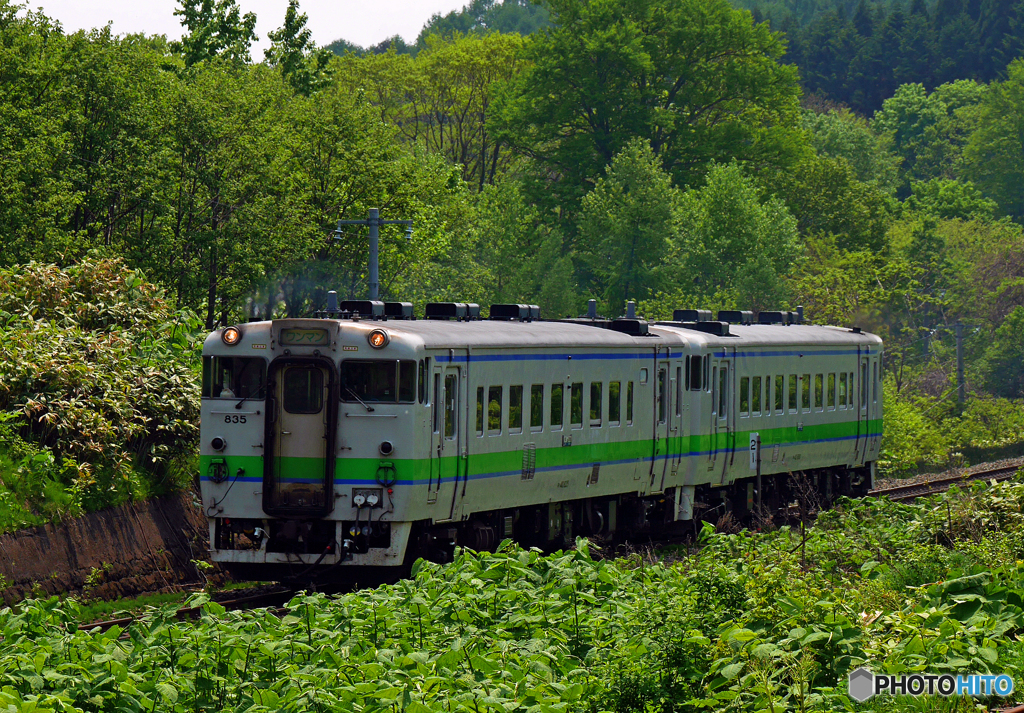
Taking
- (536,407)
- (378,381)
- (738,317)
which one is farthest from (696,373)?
(378,381)

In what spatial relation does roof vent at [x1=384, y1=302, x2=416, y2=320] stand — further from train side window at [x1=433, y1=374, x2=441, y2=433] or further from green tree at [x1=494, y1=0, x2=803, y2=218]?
green tree at [x1=494, y1=0, x2=803, y2=218]

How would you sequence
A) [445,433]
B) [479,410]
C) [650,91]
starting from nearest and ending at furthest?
[445,433]
[479,410]
[650,91]

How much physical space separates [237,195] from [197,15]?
700 inches

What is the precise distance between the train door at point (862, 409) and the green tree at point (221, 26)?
24319 mm

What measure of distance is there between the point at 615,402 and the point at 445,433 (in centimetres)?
441

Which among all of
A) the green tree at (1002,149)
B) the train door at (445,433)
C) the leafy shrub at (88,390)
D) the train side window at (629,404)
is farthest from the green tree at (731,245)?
the green tree at (1002,149)

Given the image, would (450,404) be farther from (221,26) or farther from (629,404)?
(221,26)

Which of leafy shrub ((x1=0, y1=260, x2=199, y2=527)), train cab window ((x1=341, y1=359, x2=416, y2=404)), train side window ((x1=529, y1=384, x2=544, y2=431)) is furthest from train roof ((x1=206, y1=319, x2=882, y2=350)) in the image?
leafy shrub ((x1=0, y1=260, x2=199, y2=527))

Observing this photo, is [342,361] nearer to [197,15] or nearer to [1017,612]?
[1017,612]

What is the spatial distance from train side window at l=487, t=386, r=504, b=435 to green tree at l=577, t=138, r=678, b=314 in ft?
111

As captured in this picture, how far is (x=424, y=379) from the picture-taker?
16.0 m

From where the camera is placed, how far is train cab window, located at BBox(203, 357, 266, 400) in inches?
643

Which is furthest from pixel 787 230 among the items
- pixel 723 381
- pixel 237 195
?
pixel 723 381

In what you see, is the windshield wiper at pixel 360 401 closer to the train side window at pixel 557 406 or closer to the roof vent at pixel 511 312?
the train side window at pixel 557 406
